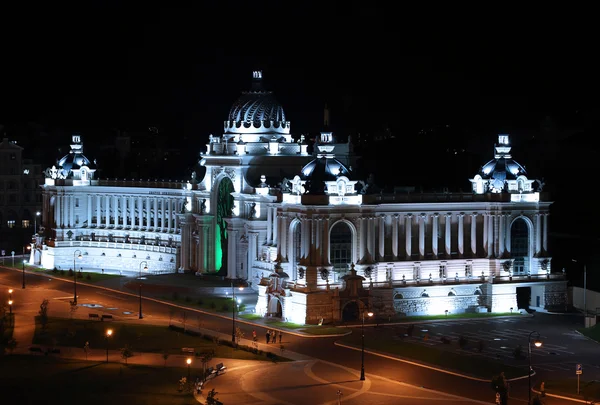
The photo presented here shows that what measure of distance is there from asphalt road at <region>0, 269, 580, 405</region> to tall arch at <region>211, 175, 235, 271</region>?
10.9 metres

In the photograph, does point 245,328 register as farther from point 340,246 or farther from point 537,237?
point 537,237

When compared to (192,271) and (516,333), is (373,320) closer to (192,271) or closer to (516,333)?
(516,333)

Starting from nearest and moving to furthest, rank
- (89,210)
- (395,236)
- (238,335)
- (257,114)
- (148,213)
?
1. (238,335)
2. (395,236)
3. (257,114)
4. (148,213)
5. (89,210)

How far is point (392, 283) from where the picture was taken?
116438mm

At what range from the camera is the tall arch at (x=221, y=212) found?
133m

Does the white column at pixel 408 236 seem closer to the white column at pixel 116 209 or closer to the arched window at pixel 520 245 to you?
the arched window at pixel 520 245

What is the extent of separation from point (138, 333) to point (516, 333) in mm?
26999

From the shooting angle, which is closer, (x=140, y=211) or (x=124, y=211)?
(x=140, y=211)

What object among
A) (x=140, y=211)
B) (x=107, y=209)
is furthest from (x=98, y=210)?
(x=140, y=211)

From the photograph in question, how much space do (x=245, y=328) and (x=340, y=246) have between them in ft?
35.9

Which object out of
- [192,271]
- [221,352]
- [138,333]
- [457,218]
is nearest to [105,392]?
[221,352]

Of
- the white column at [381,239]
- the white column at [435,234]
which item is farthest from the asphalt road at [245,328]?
the white column at [435,234]

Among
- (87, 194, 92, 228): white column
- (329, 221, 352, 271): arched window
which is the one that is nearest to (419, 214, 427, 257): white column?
(329, 221, 352, 271): arched window

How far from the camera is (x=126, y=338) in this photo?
103m
